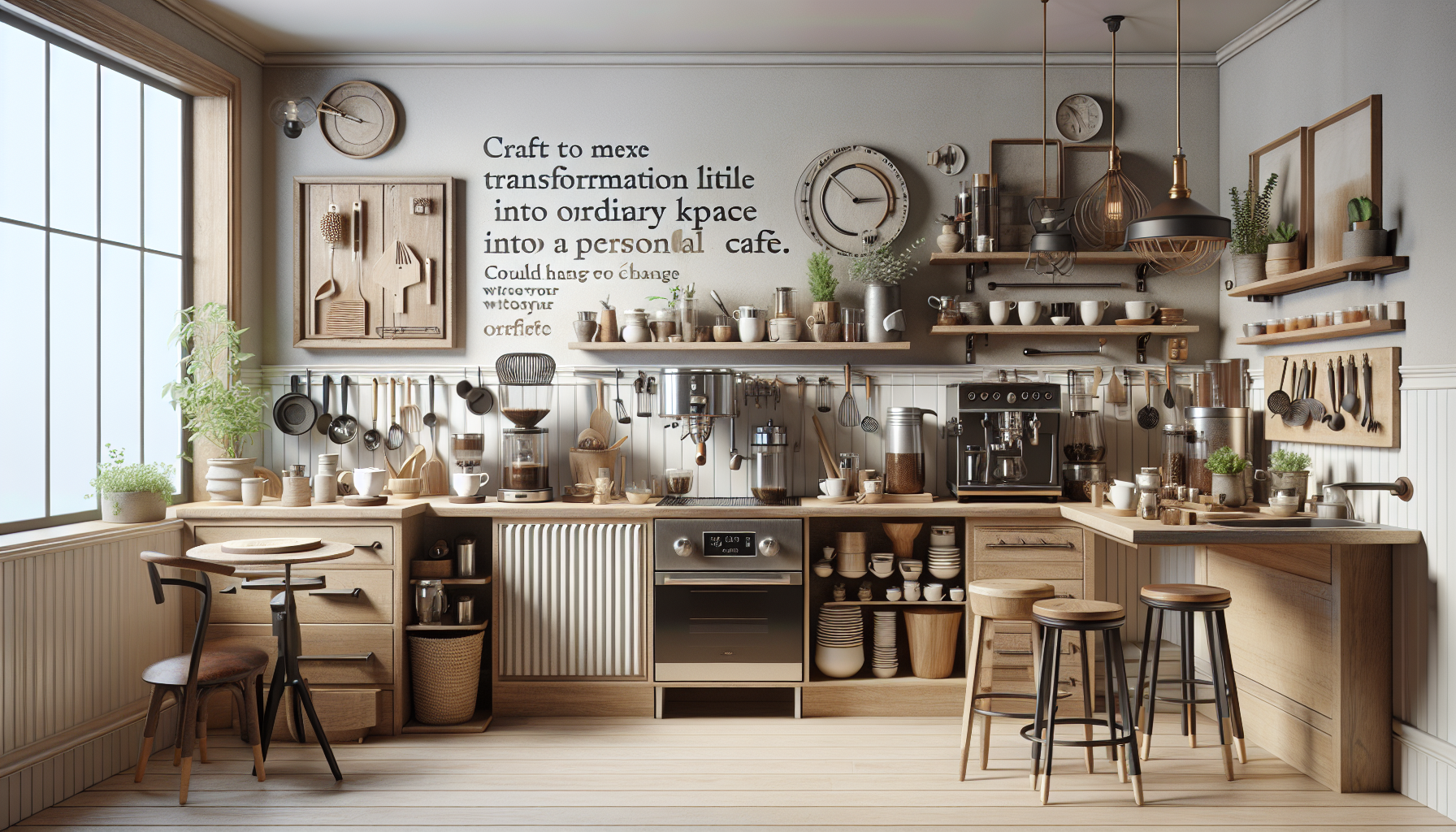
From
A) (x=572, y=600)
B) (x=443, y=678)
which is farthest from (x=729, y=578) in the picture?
(x=443, y=678)

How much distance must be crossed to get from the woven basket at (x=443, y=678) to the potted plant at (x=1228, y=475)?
3.34 m

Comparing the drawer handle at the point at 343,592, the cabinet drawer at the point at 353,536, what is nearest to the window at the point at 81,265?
the cabinet drawer at the point at 353,536

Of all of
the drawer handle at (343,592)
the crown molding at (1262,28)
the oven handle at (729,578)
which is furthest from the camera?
the oven handle at (729,578)

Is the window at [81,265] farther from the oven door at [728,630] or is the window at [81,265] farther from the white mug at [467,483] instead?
the oven door at [728,630]

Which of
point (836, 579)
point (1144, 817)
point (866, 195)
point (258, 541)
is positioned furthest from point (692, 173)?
point (1144, 817)

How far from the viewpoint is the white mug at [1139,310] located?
464cm

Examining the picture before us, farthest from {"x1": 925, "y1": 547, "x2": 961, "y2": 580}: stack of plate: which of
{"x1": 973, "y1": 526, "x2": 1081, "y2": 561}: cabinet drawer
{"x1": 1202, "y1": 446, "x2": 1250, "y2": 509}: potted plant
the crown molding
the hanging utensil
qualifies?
the crown molding

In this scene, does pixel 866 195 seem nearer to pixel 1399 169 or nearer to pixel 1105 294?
pixel 1105 294

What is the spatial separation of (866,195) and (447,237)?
2.22m

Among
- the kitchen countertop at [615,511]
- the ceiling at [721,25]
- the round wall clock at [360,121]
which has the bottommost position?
the kitchen countertop at [615,511]

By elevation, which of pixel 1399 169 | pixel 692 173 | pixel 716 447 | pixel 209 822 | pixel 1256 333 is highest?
pixel 692 173

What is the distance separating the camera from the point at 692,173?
4.81 m

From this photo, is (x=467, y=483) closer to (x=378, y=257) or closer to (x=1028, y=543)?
(x=378, y=257)

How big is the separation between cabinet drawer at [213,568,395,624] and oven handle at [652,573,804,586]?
1.22m
